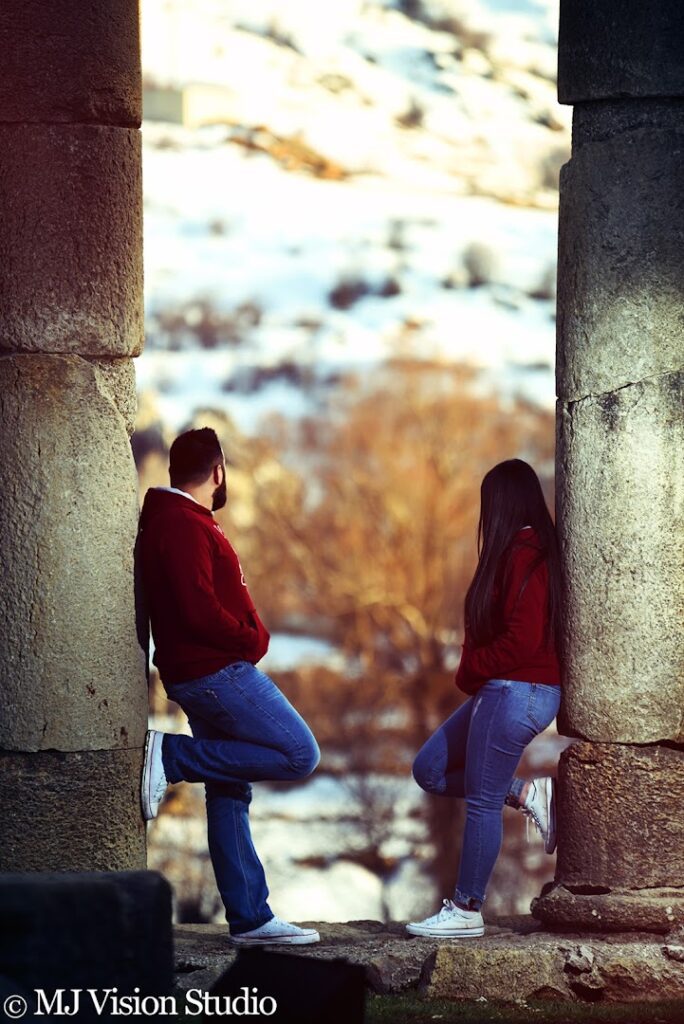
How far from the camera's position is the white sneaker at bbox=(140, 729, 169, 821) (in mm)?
5539

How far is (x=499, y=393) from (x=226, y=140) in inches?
271

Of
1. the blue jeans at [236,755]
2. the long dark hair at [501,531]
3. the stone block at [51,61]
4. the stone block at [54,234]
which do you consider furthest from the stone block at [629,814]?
the stone block at [51,61]

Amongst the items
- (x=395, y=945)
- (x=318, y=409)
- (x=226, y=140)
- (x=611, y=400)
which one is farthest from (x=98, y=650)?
(x=226, y=140)

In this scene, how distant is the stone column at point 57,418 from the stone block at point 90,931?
71.0 inches

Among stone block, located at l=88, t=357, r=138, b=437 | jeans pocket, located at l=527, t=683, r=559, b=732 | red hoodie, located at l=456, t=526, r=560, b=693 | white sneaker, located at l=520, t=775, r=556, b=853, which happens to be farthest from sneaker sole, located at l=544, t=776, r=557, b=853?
stone block, located at l=88, t=357, r=138, b=437

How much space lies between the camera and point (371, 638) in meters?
27.9

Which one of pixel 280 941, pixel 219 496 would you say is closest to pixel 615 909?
pixel 280 941

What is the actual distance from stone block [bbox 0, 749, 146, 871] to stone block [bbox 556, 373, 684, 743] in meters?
1.65

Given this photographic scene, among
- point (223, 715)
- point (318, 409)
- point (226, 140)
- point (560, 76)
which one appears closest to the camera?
point (223, 715)

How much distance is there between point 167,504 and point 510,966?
185 centimetres

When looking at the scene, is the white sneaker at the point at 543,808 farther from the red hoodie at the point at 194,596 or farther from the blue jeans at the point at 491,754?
the red hoodie at the point at 194,596

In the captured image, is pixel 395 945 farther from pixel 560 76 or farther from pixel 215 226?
pixel 215 226

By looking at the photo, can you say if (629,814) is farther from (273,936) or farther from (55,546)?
(55,546)

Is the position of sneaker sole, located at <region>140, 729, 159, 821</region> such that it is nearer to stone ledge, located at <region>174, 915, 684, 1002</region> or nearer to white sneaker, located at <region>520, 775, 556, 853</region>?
stone ledge, located at <region>174, 915, 684, 1002</region>
